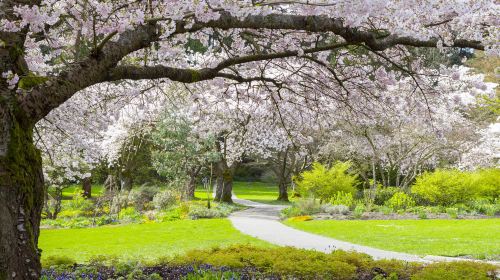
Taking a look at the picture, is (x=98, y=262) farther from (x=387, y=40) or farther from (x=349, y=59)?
(x=387, y=40)

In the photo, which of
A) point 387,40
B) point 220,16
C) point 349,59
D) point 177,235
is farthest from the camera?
point 177,235

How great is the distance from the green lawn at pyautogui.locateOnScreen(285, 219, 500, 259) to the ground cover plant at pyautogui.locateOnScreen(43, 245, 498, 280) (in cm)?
368

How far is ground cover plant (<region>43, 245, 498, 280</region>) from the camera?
6367mm

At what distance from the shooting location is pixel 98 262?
7539 millimetres

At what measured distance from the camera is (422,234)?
44.3 ft

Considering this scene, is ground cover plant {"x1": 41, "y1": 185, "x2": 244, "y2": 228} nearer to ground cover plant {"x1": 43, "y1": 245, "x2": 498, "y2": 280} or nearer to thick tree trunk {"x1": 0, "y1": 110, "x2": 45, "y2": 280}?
ground cover plant {"x1": 43, "y1": 245, "x2": 498, "y2": 280}

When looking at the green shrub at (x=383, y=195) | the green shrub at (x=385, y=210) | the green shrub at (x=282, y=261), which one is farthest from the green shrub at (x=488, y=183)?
the green shrub at (x=282, y=261)

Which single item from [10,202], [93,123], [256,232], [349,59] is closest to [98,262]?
[93,123]

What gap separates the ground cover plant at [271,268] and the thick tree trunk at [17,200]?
2.39m

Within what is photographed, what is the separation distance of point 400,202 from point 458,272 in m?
14.7

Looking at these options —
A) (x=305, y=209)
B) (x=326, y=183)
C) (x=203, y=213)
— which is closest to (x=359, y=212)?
(x=305, y=209)

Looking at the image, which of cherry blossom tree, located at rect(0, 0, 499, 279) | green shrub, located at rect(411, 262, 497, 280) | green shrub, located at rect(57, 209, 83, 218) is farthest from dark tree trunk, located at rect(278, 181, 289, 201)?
cherry blossom tree, located at rect(0, 0, 499, 279)

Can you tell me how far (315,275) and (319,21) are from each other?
11.3 feet

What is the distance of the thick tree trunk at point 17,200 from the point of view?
371 cm
